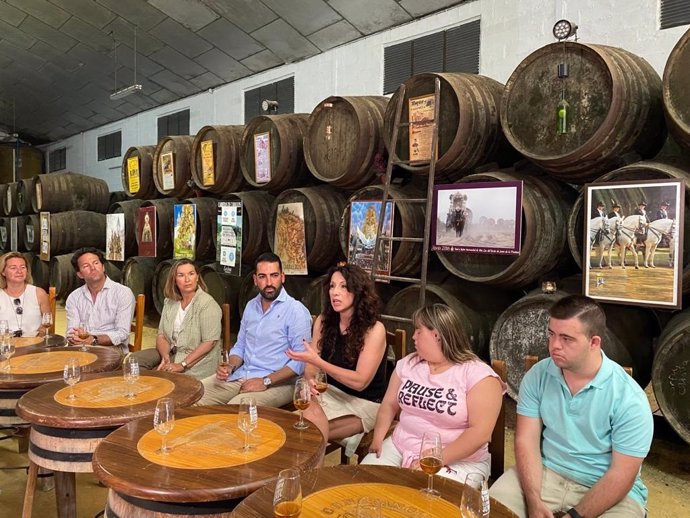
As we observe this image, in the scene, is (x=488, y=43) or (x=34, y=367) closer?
(x=34, y=367)

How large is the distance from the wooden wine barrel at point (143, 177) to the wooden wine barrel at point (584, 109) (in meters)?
5.31

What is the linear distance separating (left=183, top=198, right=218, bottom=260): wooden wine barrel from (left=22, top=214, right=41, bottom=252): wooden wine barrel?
182 inches

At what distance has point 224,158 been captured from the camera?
6035mm

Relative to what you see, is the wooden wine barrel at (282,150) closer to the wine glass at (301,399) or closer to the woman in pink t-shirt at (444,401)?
the woman in pink t-shirt at (444,401)

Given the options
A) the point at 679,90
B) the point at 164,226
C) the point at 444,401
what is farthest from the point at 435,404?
the point at 164,226

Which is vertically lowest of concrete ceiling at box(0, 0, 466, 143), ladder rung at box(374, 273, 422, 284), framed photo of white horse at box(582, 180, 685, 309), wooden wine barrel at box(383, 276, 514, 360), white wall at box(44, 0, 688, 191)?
wooden wine barrel at box(383, 276, 514, 360)

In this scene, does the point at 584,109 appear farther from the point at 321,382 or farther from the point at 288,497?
the point at 288,497

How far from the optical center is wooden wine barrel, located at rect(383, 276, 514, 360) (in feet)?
13.3

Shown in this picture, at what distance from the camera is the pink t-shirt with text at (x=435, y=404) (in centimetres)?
228

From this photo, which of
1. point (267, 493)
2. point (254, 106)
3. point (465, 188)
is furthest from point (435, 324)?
point (254, 106)

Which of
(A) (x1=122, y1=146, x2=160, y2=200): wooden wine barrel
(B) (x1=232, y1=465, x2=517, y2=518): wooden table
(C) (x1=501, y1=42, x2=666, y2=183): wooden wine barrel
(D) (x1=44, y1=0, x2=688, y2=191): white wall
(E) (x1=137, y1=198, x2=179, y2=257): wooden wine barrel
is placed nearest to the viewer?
(B) (x1=232, y1=465, x2=517, y2=518): wooden table

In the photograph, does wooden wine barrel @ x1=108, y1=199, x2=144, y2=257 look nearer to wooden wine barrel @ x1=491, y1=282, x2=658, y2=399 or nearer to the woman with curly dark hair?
the woman with curly dark hair

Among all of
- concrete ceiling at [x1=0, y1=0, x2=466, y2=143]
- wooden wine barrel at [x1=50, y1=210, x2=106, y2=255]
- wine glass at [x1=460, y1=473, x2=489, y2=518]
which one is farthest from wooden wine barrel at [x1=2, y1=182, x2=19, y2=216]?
wine glass at [x1=460, y1=473, x2=489, y2=518]

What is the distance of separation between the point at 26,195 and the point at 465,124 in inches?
349
